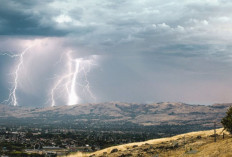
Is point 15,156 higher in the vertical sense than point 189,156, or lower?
lower

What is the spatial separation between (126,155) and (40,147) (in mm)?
131240

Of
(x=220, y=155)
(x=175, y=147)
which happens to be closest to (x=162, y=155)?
(x=175, y=147)

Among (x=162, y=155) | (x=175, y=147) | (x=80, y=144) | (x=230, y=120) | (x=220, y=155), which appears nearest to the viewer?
(x=220, y=155)

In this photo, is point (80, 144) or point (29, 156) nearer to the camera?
point (29, 156)

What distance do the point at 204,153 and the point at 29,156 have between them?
105735 mm

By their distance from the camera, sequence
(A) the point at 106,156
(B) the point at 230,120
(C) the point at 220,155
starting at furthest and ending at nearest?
(A) the point at 106,156, (B) the point at 230,120, (C) the point at 220,155

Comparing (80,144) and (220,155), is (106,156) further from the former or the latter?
(80,144)

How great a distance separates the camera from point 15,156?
128m

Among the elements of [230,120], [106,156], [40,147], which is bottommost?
[40,147]

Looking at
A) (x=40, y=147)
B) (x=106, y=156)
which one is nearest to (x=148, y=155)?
(x=106, y=156)

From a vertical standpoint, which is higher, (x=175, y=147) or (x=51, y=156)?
(x=175, y=147)

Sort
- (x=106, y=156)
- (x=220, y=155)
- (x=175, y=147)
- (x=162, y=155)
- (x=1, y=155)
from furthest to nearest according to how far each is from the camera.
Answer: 1. (x=1, y=155)
2. (x=106, y=156)
3. (x=175, y=147)
4. (x=162, y=155)
5. (x=220, y=155)

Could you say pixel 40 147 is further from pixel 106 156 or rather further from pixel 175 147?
pixel 175 147

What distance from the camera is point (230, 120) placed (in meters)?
50.7
